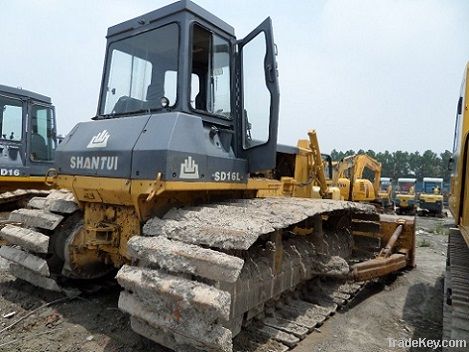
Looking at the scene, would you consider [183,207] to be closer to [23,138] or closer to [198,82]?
[198,82]

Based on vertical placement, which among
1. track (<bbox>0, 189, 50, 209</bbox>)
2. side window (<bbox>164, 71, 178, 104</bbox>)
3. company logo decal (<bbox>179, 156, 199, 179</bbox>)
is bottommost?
track (<bbox>0, 189, 50, 209</bbox>)

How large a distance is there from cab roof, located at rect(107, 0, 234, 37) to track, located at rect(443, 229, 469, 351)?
10.2ft

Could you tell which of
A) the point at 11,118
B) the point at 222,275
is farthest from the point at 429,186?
the point at 222,275

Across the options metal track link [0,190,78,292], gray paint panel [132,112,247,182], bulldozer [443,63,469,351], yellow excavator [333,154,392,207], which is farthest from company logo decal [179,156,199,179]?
yellow excavator [333,154,392,207]

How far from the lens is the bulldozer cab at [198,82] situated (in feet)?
11.3

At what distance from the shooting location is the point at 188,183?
3133 millimetres

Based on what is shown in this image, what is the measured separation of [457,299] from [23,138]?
23.7ft

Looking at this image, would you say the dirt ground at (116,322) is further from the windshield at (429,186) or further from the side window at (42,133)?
the windshield at (429,186)

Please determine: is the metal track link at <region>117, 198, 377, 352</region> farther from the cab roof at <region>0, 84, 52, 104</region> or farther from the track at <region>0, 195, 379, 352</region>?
the cab roof at <region>0, 84, 52, 104</region>

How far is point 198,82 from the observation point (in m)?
3.62

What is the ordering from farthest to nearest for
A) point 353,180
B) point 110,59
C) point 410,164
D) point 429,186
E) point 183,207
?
point 410,164 → point 429,186 → point 353,180 → point 110,59 → point 183,207

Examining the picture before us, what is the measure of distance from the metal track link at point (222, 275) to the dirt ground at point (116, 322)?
0.27 m

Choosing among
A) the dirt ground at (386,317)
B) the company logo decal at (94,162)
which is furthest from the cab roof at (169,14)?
the dirt ground at (386,317)

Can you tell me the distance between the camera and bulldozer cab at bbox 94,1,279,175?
3439 mm
